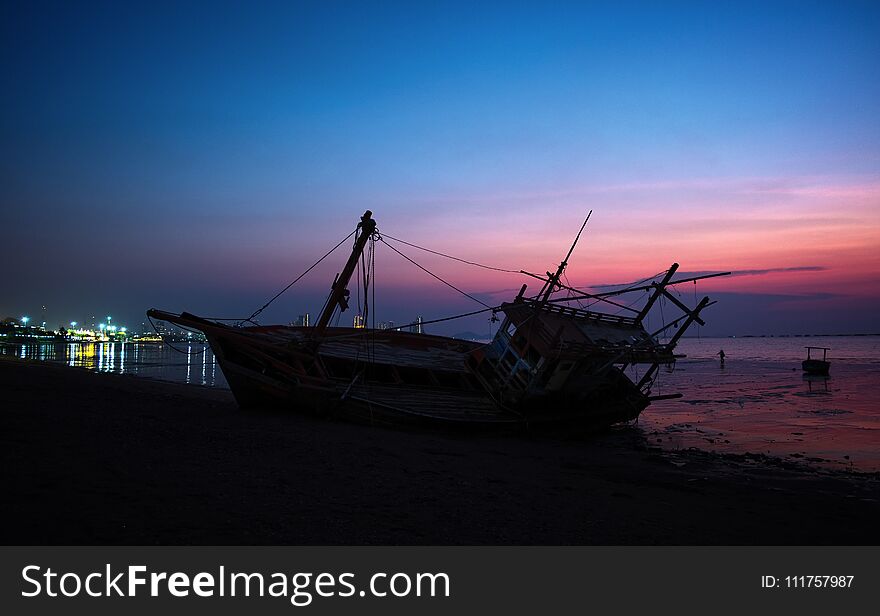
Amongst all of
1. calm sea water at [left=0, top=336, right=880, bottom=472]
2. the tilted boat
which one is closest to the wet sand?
calm sea water at [left=0, top=336, right=880, bottom=472]

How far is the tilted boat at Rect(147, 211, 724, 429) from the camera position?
19328 millimetres

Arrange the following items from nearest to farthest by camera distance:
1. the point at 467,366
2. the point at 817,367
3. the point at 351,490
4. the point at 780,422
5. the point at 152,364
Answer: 1. the point at 351,490
2. the point at 467,366
3. the point at 780,422
4. the point at 817,367
5. the point at 152,364

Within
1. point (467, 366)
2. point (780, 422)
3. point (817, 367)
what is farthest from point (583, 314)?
point (817, 367)

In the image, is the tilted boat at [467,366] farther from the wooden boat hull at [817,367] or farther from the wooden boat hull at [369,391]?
the wooden boat hull at [817,367]

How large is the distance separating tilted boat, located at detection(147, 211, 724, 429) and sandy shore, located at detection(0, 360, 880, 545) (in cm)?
202

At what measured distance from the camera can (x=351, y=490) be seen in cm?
945

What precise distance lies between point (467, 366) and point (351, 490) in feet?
51.5

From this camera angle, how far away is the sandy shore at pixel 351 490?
22.5 feet

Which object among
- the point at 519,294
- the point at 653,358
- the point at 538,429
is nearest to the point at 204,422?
the point at 538,429

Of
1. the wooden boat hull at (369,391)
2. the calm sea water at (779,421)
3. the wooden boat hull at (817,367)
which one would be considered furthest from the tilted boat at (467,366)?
the wooden boat hull at (817,367)

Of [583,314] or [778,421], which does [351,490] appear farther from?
[778,421]

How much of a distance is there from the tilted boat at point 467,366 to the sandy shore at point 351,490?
202 centimetres

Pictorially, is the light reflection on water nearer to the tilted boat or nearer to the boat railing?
the tilted boat
